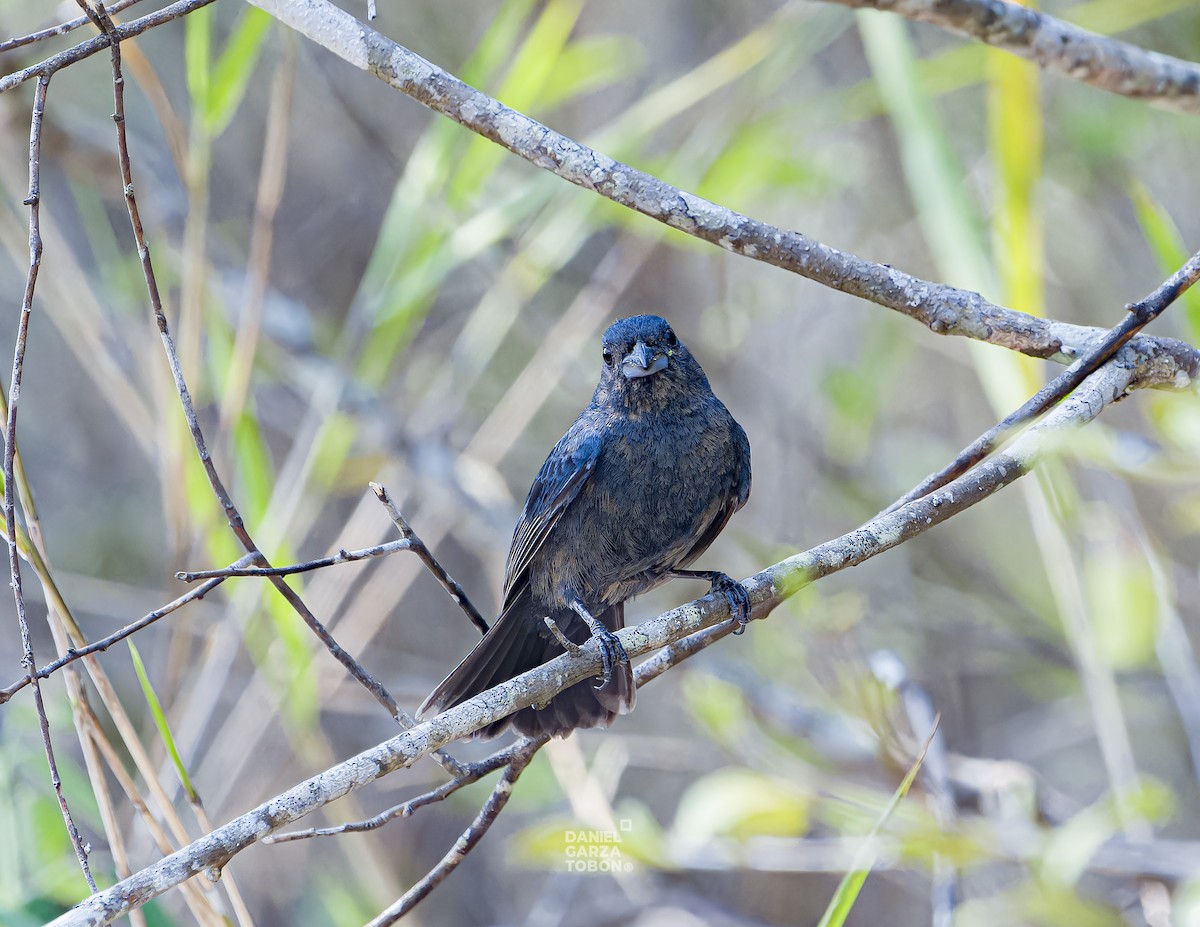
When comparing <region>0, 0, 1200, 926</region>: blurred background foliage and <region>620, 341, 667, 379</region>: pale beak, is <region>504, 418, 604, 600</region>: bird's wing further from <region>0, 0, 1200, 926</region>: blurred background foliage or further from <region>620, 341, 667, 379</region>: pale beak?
<region>0, 0, 1200, 926</region>: blurred background foliage

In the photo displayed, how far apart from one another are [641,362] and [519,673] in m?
1.00

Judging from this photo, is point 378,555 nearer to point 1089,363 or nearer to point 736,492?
point 736,492

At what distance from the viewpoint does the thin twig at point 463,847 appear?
220cm

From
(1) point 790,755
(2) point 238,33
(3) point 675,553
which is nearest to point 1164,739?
(1) point 790,755

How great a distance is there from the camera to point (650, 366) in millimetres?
3145

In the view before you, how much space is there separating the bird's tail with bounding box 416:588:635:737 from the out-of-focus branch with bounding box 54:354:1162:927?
434 mm

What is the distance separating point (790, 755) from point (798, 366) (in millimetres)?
2757

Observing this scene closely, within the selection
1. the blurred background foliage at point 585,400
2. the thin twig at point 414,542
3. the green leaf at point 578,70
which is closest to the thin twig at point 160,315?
the thin twig at point 414,542

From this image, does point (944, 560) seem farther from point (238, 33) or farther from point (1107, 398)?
point (238, 33)

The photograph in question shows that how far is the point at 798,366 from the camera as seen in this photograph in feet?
19.8

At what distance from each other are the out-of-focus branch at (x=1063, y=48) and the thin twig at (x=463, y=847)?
1.71m

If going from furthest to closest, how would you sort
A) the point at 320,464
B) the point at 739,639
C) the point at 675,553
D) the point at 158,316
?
the point at 739,639 < the point at 320,464 < the point at 675,553 < the point at 158,316

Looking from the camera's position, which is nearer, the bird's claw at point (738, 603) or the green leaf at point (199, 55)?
the bird's claw at point (738, 603)

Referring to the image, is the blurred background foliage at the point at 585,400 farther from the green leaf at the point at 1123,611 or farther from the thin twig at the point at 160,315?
the thin twig at the point at 160,315
